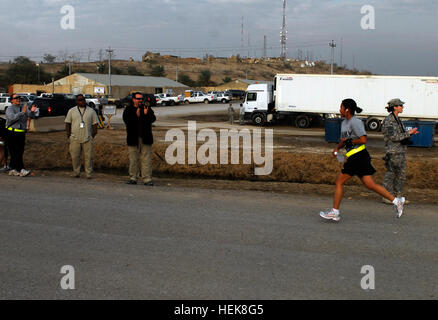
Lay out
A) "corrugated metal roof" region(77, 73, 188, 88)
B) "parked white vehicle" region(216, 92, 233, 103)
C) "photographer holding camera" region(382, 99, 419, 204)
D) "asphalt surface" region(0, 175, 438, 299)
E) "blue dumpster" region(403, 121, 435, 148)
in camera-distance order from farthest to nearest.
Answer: "corrugated metal roof" region(77, 73, 188, 88)
"parked white vehicle" region(216, 92, 233, 103)
"blue dumpster" region(403, 121, 435, 148)
"photographer holding camera" region(382, 99, 419, 204)
"asphalt surface" region(0, 175, 438, 299)

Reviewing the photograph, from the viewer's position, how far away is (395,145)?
27.6 ft

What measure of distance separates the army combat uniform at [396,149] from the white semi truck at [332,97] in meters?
23.3

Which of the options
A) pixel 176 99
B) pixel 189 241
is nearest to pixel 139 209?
pixel 189 241

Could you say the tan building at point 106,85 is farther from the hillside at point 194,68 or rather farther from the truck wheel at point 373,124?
the truck wheel at point 373,124

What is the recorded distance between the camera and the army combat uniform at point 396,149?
328 inches

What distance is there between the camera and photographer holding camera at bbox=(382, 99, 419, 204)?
8273 millimetres

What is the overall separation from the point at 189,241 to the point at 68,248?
1.48 meters

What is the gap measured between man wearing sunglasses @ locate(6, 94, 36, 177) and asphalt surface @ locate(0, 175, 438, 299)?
252 centimetres

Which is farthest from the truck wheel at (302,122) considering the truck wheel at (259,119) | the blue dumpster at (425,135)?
the blue dumpster at (425,135)

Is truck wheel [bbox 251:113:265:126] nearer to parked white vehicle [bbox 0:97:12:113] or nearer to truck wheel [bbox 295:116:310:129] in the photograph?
truck wheel [bbox 295:116:310:129]

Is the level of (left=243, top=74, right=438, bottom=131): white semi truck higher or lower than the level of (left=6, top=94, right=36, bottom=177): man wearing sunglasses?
higher

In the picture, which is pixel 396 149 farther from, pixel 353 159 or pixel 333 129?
pixel 333 129

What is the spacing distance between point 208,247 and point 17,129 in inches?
285

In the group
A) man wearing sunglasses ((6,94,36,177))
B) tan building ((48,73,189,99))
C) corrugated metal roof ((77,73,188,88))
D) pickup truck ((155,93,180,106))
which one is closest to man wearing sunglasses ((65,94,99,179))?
man wearing sunglasses ((6,94,36,177))
